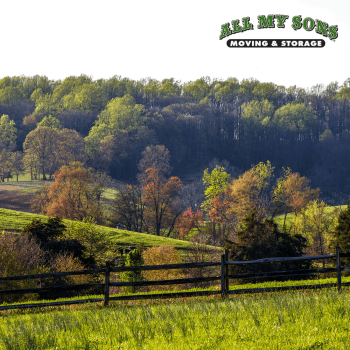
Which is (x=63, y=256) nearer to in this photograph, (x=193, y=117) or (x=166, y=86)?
(x=193, y=117)

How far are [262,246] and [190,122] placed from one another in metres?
127

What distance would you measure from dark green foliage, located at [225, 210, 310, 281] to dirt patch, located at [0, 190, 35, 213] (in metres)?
60.5

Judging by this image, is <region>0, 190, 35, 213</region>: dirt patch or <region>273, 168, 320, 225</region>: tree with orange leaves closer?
<region>0, 190, 35, 213</region>: dirt patch

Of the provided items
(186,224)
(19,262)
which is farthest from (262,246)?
(186,224)

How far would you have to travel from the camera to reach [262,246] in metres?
27.0

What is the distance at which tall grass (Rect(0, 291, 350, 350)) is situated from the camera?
6344mm

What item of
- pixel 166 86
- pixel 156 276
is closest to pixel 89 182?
pixel 156 276

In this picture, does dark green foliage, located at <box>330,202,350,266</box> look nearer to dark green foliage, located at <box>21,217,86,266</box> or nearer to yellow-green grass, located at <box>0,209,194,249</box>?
dark green foliage, located at <box>21,217,86,266</box>

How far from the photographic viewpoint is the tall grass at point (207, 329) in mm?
6344

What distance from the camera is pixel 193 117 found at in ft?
494

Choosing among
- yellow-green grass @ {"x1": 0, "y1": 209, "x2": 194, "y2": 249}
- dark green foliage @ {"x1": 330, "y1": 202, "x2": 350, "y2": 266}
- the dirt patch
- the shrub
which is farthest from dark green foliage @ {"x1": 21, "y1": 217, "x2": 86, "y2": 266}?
the dirt patch

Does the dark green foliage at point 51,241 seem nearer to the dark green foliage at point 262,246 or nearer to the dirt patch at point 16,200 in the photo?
the dark green foliage at point 262,246

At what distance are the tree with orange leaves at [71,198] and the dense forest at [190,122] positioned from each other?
34129 millimetres

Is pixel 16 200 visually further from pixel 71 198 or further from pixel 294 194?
pixel 294 194
